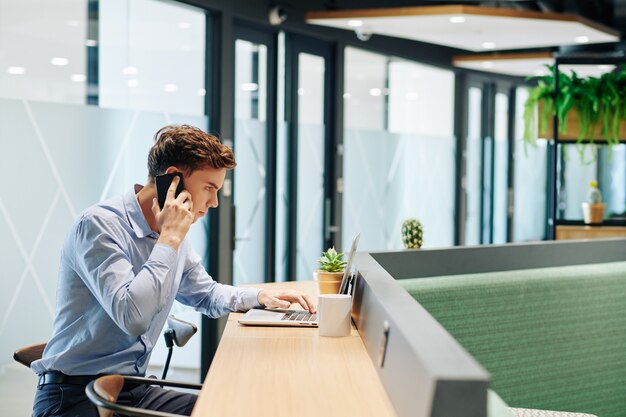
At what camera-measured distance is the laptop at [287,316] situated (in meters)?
2.67

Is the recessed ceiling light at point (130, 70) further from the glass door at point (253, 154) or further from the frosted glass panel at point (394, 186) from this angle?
the frosted glass panel at point (394, 186)

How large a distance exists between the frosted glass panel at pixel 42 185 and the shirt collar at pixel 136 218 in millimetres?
1809

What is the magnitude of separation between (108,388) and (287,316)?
0.72 m

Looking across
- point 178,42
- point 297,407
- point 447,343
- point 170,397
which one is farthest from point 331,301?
point 178,42

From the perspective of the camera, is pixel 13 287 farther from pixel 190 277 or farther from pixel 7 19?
pixel 190 277

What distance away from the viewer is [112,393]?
2305 millimetres

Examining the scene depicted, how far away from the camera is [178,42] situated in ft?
18.2

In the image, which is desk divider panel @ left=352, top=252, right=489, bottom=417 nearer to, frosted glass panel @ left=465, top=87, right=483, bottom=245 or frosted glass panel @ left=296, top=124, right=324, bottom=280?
frosted glass panel @ left=296, top=124, right=324, bottom=280

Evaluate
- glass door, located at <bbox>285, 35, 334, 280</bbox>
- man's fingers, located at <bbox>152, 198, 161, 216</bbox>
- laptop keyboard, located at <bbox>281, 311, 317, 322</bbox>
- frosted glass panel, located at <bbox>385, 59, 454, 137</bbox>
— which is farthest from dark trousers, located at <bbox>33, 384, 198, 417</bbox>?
frosted glass panel, located at <bbox>385, 59, 454, 137</bbox>

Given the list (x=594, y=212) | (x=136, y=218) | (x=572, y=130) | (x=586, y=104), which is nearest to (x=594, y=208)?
(x=594, y=212)

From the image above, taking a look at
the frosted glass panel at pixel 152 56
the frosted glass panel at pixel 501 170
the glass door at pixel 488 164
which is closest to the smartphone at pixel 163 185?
the frosted glass panel at pixel 152 56

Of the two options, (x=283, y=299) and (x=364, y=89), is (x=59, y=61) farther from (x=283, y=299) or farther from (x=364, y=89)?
(x=364, y=89)

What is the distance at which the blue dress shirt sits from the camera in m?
2.36

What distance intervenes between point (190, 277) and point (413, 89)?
6.02m
